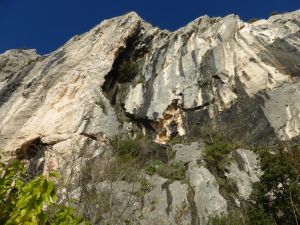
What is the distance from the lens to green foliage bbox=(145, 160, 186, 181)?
20734 mm

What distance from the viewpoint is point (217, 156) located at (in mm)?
21750

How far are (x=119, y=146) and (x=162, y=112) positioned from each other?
4641 mm

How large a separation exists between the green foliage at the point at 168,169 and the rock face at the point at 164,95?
0.36 metres

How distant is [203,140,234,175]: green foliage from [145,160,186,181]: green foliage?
54.2 inches

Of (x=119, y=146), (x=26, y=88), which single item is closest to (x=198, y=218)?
(x=119, y=146)

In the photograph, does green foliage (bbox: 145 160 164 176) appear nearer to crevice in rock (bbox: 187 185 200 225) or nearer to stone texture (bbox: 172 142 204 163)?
stone texture (bbox: 172 142 204 163)

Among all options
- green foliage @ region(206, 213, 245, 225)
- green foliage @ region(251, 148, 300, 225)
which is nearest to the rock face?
green foliage @ region(206, 213, 245, 225)

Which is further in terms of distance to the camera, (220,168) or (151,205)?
(220,168)

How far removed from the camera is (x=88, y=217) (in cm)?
1190

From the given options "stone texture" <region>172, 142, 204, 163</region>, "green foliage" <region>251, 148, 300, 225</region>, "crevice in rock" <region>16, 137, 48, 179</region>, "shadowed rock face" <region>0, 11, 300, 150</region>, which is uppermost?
"shadowed rock face" <region>0, 11, 300, 150</region>

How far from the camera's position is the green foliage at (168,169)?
20.7 meters

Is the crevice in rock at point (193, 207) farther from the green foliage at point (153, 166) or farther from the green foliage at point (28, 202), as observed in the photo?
the green foliage at point (28, 202)

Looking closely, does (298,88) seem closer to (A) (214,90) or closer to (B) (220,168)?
(A) (214,90)

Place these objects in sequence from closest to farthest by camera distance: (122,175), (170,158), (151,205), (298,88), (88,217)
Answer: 1. (88,217)
2. (122,175)
3. (151,205)
4. (170,158)
5. (298,88)
